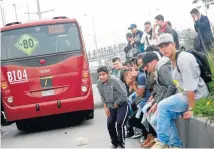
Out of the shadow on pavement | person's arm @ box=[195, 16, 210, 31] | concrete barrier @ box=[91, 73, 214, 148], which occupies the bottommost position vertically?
the shadow on pavement

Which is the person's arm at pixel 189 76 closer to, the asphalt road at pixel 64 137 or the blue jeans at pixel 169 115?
the blue jeans at pixel 169 115

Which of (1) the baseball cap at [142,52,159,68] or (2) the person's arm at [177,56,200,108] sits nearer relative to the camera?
(2) the person's arm at [177,56,200,108]

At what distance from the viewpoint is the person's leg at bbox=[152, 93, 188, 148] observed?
576cm

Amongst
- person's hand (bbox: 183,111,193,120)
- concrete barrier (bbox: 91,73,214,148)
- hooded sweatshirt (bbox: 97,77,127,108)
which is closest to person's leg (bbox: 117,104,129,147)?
hooded sweatshirt (bbox: 97,77,127,108)

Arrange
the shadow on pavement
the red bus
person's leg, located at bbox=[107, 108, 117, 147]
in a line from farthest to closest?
1. the shadow on pavement
2. the red bus
3. person's leg, located at bbox=[107, 108, 117, 147]

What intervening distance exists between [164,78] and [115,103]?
1.72 metres

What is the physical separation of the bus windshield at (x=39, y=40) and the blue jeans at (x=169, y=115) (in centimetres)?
595

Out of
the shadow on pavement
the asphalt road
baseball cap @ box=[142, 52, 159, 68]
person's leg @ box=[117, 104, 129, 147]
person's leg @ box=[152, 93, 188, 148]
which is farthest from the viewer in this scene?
the shadow on pavement

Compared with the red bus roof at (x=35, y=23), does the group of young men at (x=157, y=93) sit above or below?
below

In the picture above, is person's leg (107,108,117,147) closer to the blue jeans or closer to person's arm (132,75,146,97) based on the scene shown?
person's arm (132,75,146,97)

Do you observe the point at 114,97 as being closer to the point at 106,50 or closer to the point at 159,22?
the point at 159,22

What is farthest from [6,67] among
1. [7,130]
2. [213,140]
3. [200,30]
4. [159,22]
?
[213,140]

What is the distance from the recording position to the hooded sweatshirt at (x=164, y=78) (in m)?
6.44

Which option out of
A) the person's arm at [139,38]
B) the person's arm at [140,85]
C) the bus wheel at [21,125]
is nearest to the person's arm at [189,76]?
the person's arm at [140,85]
